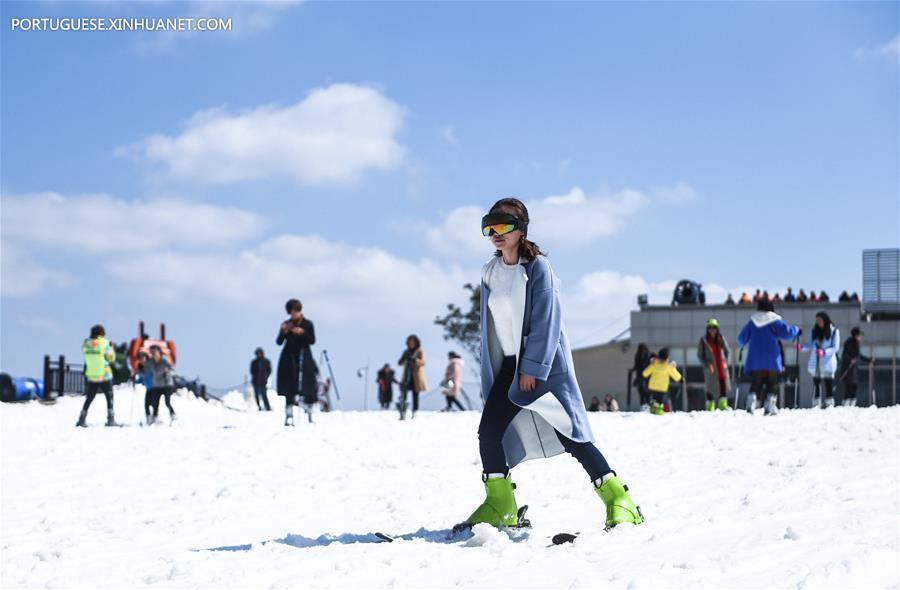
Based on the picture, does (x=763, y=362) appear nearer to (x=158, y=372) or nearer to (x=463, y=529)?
(x=463, y=529)

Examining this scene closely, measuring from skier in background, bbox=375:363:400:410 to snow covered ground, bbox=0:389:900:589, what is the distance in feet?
47.4

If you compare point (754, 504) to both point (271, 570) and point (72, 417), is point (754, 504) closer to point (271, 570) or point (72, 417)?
point (271, 570)

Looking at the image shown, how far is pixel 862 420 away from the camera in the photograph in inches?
573

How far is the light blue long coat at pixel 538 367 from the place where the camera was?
18.7 feet

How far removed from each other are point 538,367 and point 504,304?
435 mm

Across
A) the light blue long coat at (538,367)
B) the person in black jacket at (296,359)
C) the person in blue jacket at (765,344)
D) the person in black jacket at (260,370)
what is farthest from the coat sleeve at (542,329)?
the person in black jacket at (260,370)

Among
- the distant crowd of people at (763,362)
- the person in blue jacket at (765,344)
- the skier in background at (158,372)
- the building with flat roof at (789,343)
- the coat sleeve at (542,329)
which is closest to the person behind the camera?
the coat sleeve at (542,329)

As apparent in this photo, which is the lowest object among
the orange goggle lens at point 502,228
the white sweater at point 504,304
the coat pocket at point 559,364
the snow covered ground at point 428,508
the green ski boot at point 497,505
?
the snow covered ground at point 428,508

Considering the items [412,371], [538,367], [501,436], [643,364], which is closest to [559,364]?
[538,367]

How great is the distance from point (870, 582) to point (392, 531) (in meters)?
3.05

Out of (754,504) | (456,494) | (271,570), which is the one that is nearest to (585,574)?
(271,570)

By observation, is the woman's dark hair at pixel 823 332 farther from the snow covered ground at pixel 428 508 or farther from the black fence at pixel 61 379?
the black fence at pixel 61 379

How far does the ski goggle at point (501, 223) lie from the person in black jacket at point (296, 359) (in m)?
9.99

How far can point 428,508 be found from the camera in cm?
785
